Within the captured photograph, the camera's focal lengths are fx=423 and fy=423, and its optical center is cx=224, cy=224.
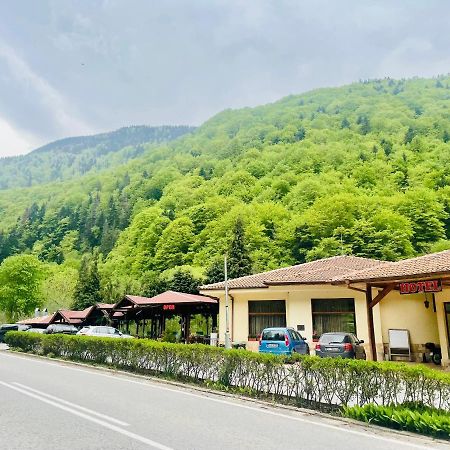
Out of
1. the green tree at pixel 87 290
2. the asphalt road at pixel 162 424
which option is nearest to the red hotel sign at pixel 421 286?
the asphalt road at pixel 162 424

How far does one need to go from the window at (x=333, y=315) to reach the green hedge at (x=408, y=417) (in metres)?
13.0

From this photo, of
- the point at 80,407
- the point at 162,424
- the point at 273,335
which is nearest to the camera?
the point at 162,424

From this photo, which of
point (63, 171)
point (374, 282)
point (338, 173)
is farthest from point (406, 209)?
point (63, 171)

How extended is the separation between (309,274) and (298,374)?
1258cm

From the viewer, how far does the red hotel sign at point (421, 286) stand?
1341 centimetres

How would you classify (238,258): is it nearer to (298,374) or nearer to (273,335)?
(273,335)

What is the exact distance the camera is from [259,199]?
72.0m

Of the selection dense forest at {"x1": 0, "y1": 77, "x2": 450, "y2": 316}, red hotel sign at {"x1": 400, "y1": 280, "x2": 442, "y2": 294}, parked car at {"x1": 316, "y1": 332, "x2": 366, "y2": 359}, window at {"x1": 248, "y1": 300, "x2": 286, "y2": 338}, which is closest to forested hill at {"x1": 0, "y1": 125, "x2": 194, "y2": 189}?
dense forest at {"x1": 0, "y1": 77, "x2": 450, "y2": 316}

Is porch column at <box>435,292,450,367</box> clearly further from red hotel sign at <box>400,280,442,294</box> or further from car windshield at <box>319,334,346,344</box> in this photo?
car windshield at <box>319,334,346,344</box>

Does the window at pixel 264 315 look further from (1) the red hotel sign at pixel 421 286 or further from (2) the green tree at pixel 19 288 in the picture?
(2) the green tree at pixel 19 288

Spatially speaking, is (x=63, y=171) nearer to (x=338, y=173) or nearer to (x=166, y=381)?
(x=338, y=173)

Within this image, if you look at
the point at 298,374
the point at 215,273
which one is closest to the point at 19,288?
the point at 215,273

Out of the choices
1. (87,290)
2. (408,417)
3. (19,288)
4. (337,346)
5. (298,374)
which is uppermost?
(19,288)

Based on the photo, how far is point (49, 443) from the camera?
18.3ft
